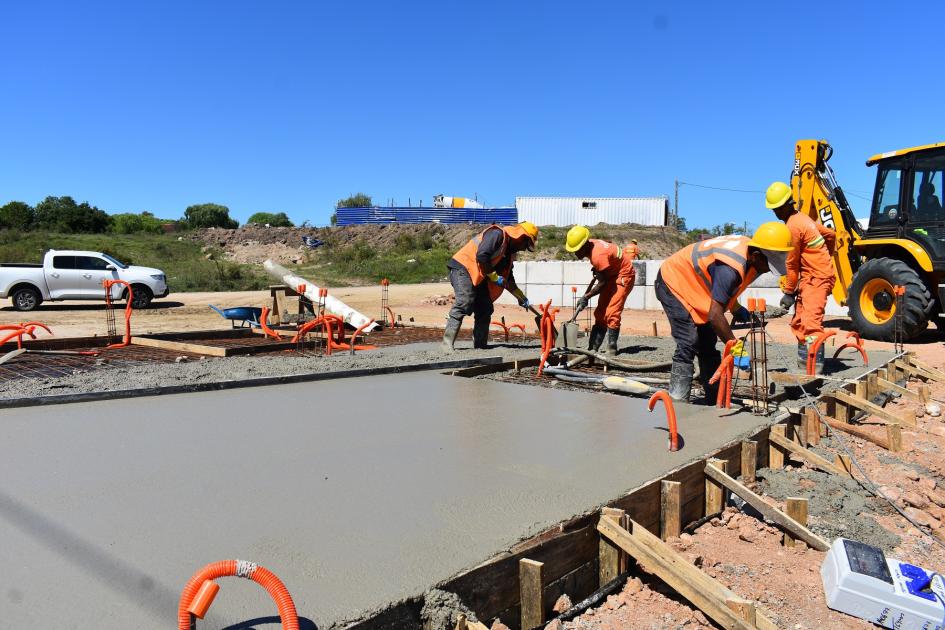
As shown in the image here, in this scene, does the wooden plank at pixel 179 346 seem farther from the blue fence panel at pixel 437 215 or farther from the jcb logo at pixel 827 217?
the blue fence panel at pixel 437 215

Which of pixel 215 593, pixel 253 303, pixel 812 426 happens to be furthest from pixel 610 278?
pixel 253 303

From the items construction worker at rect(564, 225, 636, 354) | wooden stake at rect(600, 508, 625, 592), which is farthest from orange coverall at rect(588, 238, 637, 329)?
wooden stake at rect(600, 508, 625, 592)

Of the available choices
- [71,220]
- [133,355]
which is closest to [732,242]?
[133,355]

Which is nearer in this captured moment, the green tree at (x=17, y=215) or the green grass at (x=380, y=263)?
the green grass at (x=380, y=263)

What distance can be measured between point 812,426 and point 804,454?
0.79 m

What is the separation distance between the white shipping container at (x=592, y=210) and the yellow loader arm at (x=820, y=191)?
29.3m

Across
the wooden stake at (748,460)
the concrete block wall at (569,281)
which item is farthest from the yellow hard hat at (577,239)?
the concrete block wall at (569,281)

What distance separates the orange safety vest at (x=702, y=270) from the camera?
4785 millimetres

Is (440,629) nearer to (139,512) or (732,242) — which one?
(139,512)

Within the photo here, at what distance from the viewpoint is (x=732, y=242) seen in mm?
4848

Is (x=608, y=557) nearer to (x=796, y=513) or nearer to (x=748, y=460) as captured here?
(x=796, y=513)

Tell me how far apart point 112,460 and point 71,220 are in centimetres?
4199

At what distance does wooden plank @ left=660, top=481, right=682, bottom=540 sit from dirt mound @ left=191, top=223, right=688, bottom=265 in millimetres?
29768

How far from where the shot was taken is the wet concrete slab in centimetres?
219
